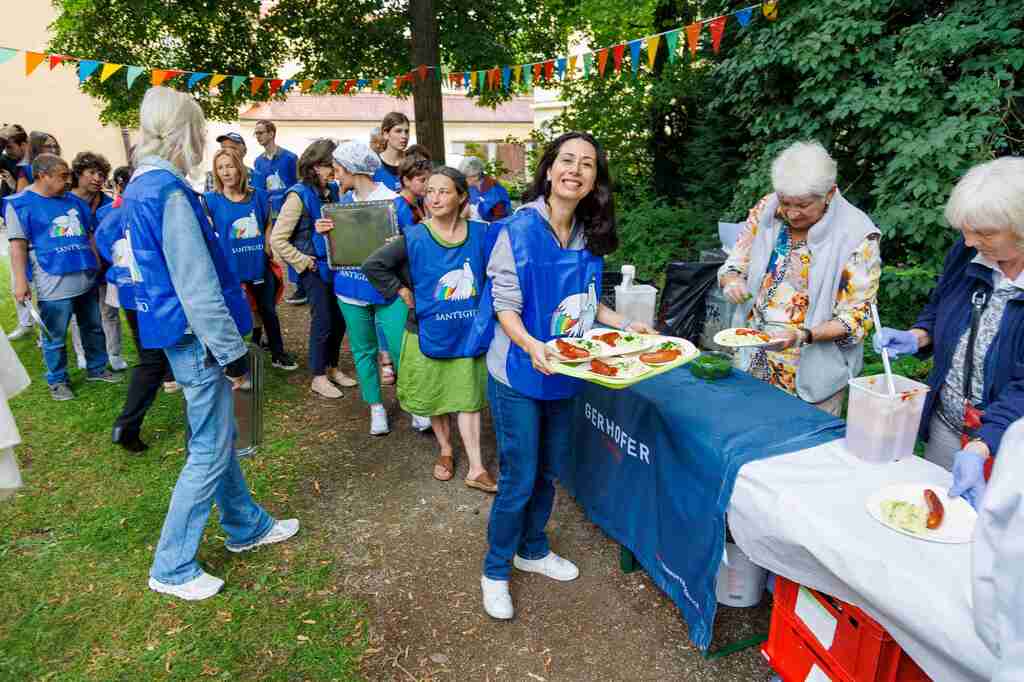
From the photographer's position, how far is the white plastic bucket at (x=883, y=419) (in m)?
1.88

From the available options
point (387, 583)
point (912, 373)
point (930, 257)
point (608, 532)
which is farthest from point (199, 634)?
point (930, 257)

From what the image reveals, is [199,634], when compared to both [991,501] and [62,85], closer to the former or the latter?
[991,501]

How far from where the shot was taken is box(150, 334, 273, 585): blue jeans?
272cm

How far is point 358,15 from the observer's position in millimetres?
10602

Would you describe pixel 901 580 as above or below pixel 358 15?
below

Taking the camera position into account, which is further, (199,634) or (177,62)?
(177,62)

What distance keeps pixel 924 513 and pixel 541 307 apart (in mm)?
1402

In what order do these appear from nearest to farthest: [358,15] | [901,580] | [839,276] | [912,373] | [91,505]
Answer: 1. [901,580]
2. [839,276]
3. [91,505]
4. [912,373]
5. [358,15]

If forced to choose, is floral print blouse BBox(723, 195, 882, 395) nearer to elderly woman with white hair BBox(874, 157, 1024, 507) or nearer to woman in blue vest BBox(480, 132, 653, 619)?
elderly woman with white hair BBox(874, 157, 1024, 507)

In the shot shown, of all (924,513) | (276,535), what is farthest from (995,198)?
(276,535)

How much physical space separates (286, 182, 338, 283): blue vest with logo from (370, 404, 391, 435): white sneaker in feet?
3.94

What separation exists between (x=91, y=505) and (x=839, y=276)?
433 cm

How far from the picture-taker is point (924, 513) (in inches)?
65.0

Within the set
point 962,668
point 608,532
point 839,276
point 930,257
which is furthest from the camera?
point 930,257
